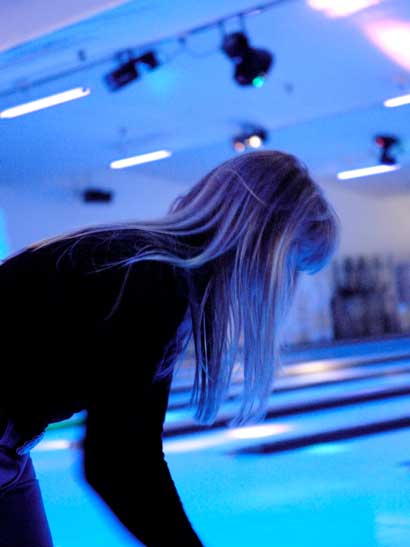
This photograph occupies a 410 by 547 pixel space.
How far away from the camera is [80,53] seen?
580 cm

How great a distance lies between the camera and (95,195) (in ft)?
38.2

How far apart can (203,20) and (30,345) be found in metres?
4.90

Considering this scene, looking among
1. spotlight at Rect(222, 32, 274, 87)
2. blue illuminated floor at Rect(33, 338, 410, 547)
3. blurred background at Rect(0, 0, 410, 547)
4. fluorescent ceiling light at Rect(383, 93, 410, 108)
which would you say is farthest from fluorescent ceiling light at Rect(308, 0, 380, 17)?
blue illuminated floor at Rect(33, 338, 410, 547)

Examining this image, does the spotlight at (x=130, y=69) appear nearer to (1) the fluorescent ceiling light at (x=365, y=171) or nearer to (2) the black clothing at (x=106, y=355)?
(2) the black clothing at (x=106, y=355)

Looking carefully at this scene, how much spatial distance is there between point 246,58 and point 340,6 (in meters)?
0.82

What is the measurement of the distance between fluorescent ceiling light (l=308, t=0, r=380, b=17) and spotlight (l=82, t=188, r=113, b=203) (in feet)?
21.3

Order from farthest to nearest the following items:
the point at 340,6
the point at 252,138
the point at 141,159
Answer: the point at 141,159
the point at 252,138
the point at 340,6

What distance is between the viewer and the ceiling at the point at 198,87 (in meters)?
5.53

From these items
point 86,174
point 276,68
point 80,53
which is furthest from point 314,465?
point 86,174

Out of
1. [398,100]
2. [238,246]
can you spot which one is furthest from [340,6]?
[238,246]

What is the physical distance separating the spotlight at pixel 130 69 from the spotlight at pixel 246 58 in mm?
636

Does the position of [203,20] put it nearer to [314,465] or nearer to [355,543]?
[314,465]

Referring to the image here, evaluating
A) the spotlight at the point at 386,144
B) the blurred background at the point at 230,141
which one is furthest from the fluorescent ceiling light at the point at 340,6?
the spotlight at the point at 386,144

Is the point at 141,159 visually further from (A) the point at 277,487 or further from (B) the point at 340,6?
(A) the point at 277,487
